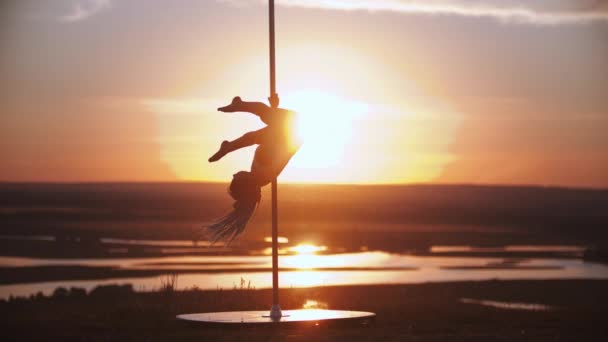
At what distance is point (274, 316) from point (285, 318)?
24 centimetres

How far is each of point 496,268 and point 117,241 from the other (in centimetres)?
1689

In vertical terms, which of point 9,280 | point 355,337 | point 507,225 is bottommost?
point 355,337

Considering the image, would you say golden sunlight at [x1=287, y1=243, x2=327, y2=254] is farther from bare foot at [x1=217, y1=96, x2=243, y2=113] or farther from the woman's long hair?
bare foot at [x1=217, y1=96, x2=243, y2=113]

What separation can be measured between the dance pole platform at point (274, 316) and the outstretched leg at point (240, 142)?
48 cm

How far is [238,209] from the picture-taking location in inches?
667

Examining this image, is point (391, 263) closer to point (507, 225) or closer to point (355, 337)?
point (355, 337)

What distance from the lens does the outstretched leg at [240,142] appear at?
16469 mm

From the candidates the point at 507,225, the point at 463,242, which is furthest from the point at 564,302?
the point at 507,225

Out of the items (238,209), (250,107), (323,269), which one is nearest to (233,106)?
(250,107)

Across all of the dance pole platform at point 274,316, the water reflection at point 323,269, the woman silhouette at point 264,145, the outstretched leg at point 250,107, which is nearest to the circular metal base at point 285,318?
the dance pole platform at point 274,316

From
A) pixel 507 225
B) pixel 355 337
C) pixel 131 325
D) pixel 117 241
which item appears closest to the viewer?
pixel 355 337

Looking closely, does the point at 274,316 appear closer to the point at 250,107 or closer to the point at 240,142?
the point at 240,142

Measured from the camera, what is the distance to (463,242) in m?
48.6

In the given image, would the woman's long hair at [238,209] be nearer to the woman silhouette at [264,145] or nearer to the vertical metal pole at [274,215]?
the woman silhouette at [264,145]
